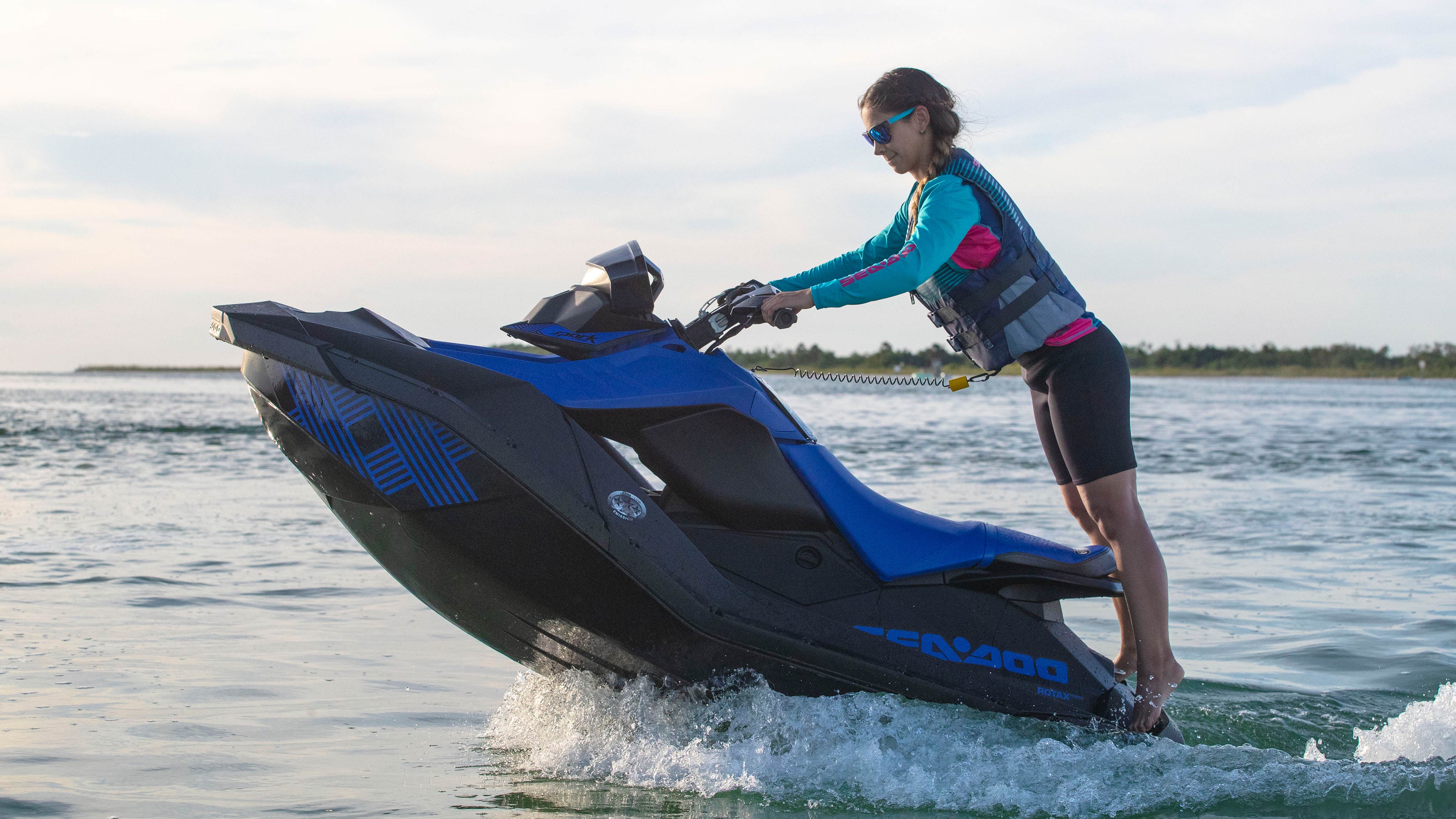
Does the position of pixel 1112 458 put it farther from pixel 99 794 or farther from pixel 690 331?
pixel 99 794

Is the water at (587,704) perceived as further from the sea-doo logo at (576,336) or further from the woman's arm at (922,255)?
the woman's arm at (922,255)

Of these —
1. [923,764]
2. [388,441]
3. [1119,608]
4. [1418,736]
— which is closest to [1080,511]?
[1119,608]

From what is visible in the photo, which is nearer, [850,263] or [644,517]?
[644,517]

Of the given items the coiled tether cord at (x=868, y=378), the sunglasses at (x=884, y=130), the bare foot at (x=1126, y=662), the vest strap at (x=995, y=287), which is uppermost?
the sunglasses at (x=884, y=130)

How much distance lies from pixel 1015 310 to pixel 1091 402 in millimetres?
306

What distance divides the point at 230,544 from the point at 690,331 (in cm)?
462

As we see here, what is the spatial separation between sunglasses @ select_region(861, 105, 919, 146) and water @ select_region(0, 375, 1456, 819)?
1.37m

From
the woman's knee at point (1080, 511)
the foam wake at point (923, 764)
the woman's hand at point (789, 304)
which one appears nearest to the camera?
the foam wake at point (923, 764)

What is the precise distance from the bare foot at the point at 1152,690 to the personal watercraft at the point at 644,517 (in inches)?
1.9

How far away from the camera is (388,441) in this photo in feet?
8.21

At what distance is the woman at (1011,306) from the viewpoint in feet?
8.89

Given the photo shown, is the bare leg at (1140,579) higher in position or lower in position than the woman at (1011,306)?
lower

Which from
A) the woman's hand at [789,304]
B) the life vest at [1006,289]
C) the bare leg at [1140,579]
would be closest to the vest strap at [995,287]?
the life vest at [1006,289]

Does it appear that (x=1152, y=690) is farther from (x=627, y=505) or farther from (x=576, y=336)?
(x=576, y=336)
